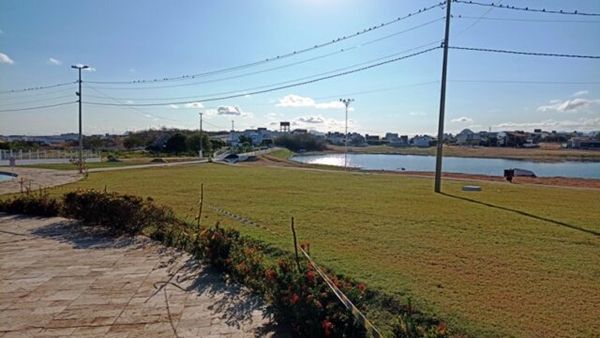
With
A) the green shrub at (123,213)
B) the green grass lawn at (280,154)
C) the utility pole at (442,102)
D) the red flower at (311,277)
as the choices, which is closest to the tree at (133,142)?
the green grass lawn at (280,154)

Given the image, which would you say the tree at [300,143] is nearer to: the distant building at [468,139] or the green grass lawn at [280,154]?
the green grass lawn at [280,154]

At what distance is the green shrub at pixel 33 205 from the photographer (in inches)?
356

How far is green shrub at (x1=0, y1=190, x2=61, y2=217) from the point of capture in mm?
9047

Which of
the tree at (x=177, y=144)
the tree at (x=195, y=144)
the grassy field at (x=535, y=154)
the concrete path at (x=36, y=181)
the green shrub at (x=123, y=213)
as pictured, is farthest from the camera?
the grassy field at (x=535, y=154)

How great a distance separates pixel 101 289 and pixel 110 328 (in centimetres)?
115

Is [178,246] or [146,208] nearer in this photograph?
[178,246]

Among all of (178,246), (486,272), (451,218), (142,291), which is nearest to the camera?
(142,291)

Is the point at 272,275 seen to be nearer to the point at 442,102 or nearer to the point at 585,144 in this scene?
the point at 442,102

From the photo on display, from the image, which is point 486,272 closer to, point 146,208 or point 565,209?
point 146,208

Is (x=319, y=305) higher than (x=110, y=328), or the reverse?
(x=319, y=305)

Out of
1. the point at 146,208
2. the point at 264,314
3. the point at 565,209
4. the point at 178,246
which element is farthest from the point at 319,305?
the point at 565,209

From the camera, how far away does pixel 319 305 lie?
3166mm

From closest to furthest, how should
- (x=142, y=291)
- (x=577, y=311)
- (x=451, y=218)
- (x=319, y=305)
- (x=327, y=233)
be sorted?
(x=319, y=305), (x=577, y=311), (x=142, y=291), (x=327, y=233), (x=451, y=218)

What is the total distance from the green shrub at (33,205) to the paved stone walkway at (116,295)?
263 centimetres
